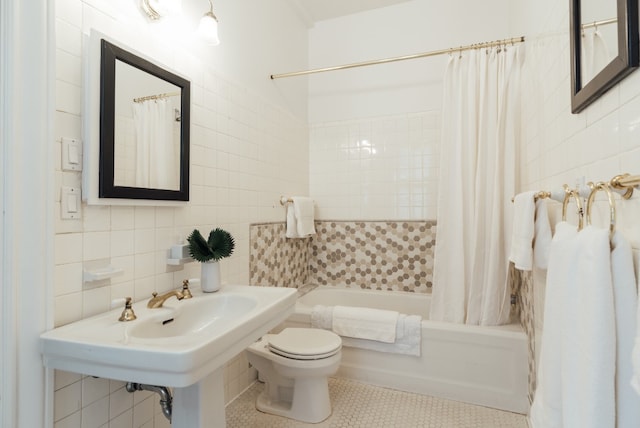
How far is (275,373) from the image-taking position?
6.15 feet

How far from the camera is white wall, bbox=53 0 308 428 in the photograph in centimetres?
111

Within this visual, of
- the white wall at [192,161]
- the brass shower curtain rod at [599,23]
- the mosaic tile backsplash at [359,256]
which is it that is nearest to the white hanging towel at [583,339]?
the brass shower curtain rod at [599,23]

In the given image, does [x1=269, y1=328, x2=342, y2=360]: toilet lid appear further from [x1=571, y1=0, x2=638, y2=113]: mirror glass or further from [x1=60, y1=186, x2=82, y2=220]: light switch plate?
[x1=571, y1=0, x2=638, y2=113]: mirror glass

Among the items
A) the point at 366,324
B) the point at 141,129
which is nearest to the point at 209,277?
the point at 141,129

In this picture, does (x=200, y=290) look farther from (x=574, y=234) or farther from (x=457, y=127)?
(x=457, y=127)

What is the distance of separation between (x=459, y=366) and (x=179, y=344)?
1691 mm

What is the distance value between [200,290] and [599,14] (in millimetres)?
→ 1720

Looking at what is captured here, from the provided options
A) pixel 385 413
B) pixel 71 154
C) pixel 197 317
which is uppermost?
pixel 71 154

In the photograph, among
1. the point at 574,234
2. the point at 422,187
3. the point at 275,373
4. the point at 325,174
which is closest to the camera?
the point at 574,234

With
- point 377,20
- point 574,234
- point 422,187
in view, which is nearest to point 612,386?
point 574,234

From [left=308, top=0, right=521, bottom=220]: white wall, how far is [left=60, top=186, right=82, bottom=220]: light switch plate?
2045mm

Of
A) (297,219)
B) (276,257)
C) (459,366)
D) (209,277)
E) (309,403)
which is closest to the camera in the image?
(209,277)

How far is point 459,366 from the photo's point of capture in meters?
1.95

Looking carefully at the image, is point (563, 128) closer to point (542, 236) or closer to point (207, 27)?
point (542, 236)
